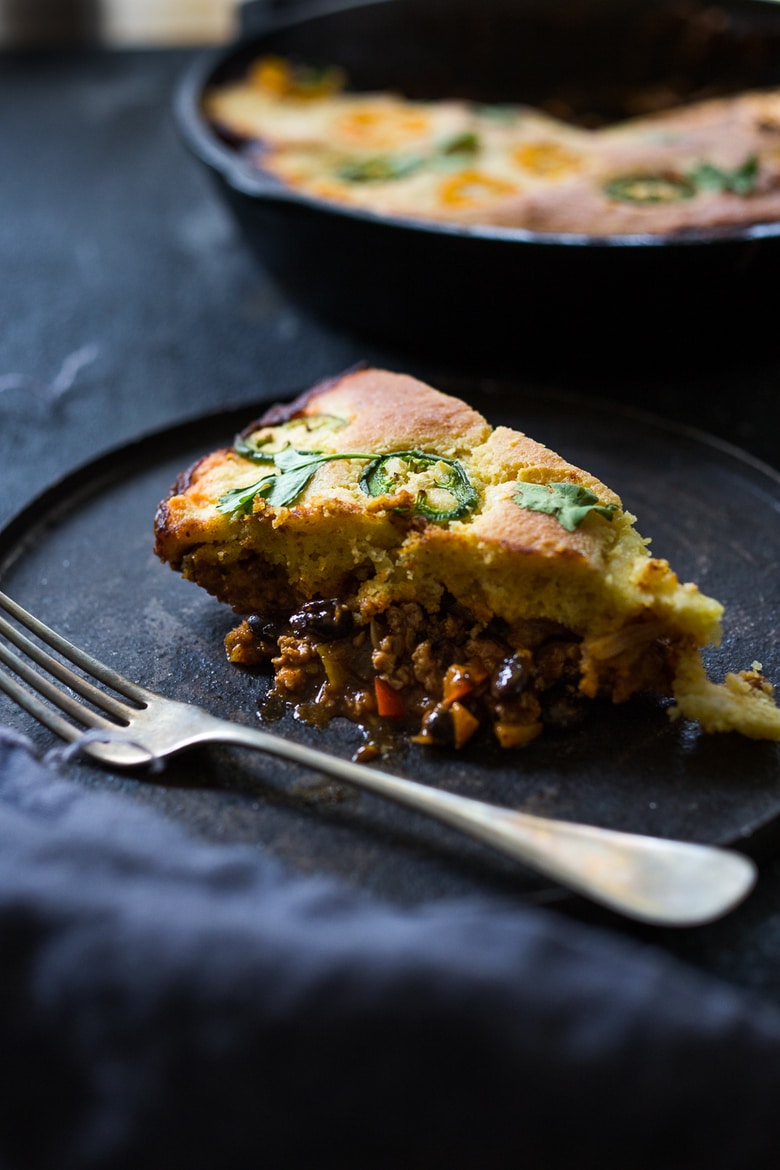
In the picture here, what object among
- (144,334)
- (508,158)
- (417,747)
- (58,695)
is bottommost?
(144,334)

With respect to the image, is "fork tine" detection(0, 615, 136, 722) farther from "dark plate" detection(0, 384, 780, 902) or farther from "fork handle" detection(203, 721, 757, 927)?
"fork handle" detection(203, 721, 757, 927)

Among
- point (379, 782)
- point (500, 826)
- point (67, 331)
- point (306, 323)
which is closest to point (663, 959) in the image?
point (500, 826)

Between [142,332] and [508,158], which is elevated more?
[508,158]

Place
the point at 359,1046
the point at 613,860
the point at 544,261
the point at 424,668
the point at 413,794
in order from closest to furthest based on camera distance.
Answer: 1. the point at 359,1046
2. the point at 613,860
3. the point at 413,794
4. the point at 424,668
5. the point at 544,261

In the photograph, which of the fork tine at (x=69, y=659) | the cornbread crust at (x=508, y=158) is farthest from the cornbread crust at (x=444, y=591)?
the cornbread crust at (x=508, y=158)

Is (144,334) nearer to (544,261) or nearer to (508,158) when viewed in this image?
(508,158)

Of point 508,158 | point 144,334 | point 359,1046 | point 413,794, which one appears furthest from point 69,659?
point 508,158

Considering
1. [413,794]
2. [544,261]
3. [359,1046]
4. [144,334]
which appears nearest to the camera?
[359,1046]

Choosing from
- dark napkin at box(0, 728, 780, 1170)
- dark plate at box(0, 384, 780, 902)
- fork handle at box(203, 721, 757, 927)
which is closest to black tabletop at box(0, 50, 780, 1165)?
dark plate at box(0, 384, 780, 902)

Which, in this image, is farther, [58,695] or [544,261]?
[544,261]
